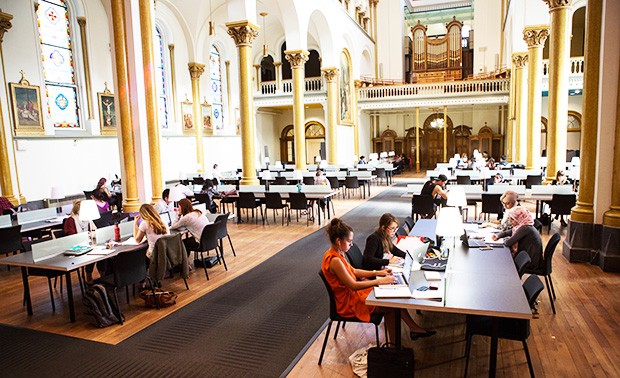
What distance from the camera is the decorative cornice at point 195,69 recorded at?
17.6 meters

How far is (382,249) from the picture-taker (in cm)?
455

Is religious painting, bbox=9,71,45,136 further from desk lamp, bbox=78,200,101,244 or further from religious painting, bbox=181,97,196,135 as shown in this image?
desk lamp, bbox=78,200,101,244

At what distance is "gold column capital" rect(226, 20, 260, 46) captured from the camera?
38.1 feet

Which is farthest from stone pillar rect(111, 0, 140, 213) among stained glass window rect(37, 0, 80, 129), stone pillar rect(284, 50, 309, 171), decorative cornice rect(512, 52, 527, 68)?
decorative cornice rect(512, 52, 527, 68)

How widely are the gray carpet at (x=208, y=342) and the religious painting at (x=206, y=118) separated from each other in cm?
1417

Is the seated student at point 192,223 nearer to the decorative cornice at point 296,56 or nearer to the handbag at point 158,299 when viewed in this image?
the handbag at point 158,299

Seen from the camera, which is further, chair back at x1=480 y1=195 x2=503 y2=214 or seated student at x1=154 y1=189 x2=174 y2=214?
chair back at x1=480 y1=195 x2=503 y2=214

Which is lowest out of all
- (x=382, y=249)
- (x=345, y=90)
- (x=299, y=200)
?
(x=299, y=200)

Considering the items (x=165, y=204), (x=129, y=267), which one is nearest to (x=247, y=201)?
(x=165, y=204)

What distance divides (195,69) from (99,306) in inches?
577

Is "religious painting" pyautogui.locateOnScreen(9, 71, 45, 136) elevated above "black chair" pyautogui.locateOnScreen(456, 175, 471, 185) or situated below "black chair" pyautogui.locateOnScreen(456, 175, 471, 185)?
above

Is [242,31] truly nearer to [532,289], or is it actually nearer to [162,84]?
[162,84]

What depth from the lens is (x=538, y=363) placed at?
3658 millimetres

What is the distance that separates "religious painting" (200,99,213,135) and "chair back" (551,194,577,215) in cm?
1467
